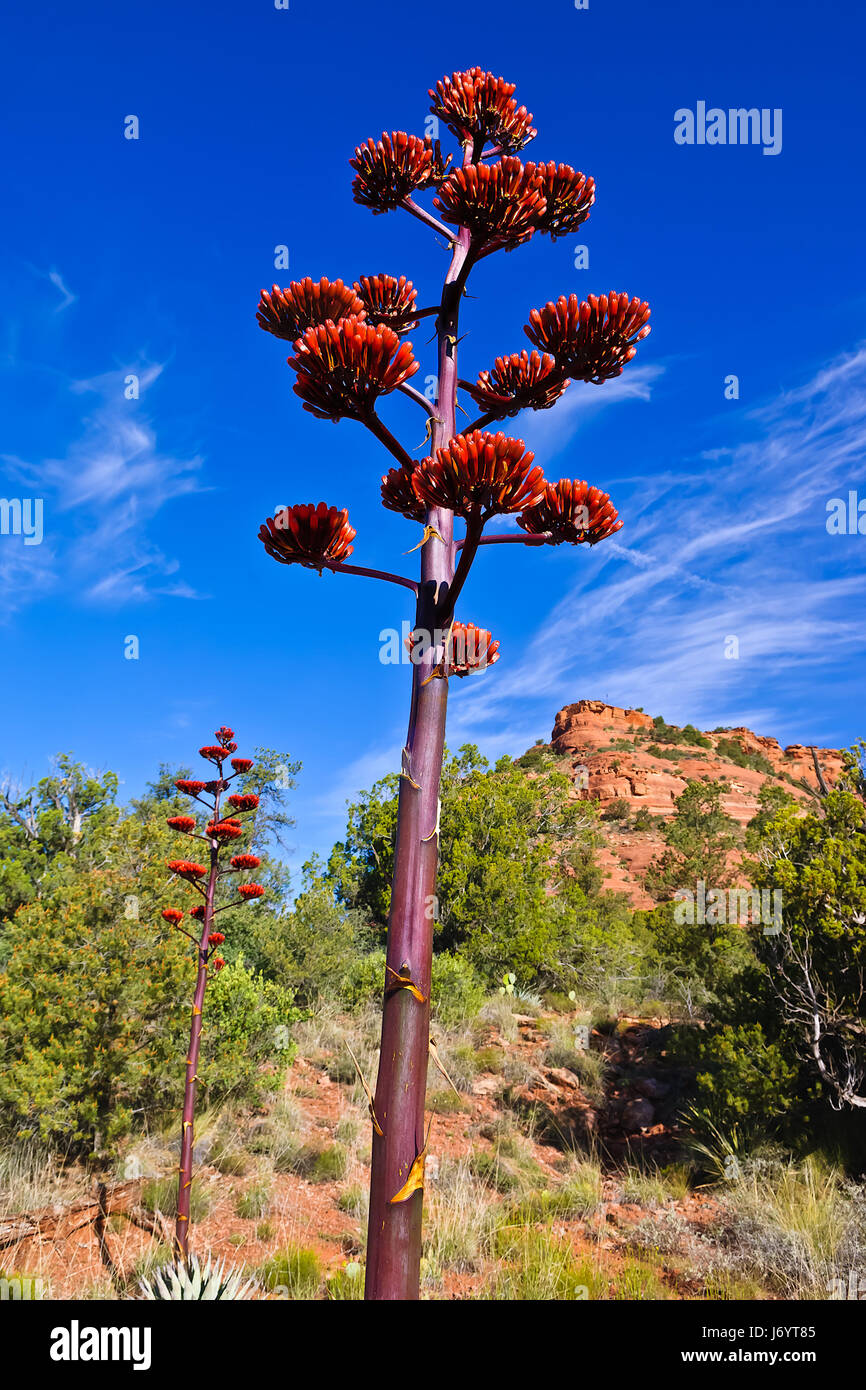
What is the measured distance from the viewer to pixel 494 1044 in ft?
39.3

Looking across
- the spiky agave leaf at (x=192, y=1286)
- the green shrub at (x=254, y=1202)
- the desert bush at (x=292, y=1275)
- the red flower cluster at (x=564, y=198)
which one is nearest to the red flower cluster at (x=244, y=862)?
the spiky agave leaf at (x=192, y=1286)

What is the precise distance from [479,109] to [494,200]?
0.74 m

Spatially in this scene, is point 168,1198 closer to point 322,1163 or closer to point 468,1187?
point 322,1163

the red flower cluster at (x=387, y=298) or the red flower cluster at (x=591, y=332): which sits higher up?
the red flower cluster at (x=387, y=298)

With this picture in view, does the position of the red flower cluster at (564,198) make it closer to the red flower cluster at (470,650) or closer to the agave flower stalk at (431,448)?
the agave flower stalk at (431,448)

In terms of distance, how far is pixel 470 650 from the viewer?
287 centimetres

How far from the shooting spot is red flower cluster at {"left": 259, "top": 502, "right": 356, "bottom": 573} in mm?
2369

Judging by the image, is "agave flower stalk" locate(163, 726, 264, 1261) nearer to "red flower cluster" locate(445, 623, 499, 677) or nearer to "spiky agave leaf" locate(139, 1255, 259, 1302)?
"spiky agave leaf" locate(139, 1255, 259, 1302)

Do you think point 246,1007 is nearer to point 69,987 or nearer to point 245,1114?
point 245,1114

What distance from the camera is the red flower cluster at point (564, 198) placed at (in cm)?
285

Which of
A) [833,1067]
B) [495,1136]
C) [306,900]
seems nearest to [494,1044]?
[495,1136]

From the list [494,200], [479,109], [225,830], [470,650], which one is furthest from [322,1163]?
[479,109]

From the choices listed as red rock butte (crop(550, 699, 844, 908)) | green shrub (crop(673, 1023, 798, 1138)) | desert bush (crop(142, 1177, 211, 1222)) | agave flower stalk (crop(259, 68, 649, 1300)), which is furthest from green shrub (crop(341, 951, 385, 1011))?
red rock butte (crop(550, 699, 844, 908))

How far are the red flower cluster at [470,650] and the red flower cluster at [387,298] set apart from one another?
3.95 ft
